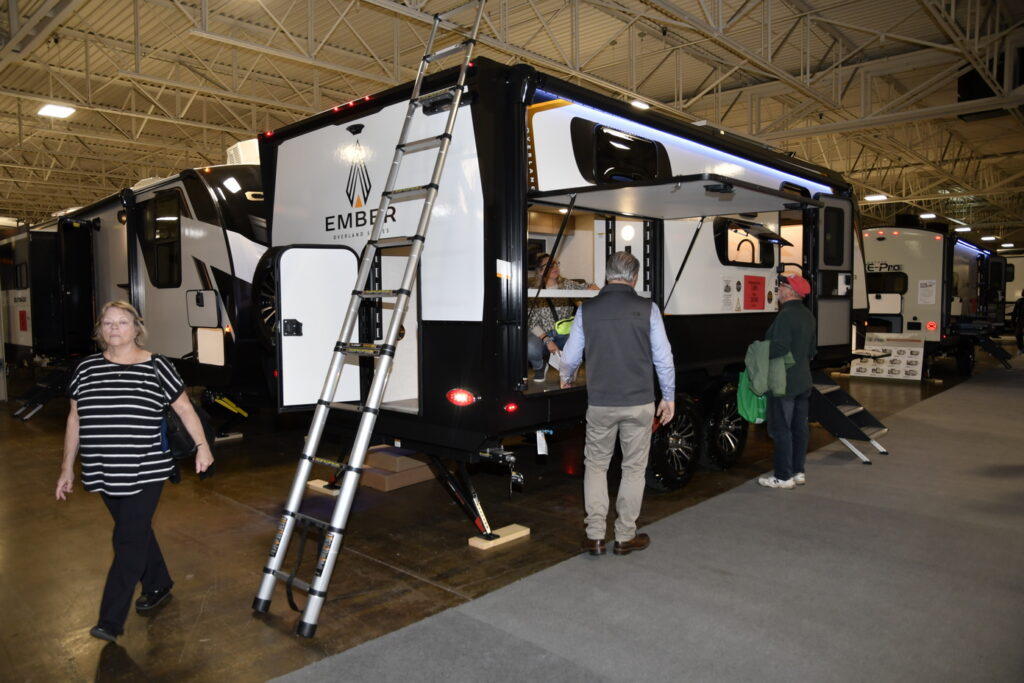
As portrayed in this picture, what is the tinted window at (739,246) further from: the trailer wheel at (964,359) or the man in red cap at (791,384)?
the trailer wheel at (964,359)

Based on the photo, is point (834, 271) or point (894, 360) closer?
point (834, 271)

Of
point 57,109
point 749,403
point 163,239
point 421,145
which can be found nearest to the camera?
point 421,145

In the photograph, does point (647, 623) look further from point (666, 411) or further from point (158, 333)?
point (158, 333)

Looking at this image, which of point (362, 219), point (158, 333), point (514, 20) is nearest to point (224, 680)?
point (362, 219)

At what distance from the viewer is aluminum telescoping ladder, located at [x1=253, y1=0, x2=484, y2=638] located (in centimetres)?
315

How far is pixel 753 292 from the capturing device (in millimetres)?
6348

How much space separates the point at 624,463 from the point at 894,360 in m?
10.7

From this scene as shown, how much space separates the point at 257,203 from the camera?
607 cm

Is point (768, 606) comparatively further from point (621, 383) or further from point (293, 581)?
point (293, 581)

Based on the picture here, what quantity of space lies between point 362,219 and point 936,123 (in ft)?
53.4

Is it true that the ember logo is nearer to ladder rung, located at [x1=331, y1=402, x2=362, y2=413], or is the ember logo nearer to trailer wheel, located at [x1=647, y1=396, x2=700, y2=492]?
ladder rung, located at [x1=331, y1=402, x2=362, y2=413]

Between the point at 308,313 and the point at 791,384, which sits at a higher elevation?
the point at 308,313

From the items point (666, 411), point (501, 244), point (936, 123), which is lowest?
point (666, 411)

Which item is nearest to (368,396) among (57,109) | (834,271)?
(834,271)
